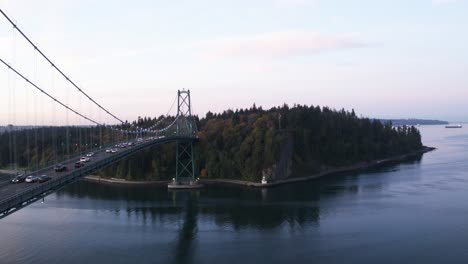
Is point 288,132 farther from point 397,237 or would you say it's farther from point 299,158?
point 397,237

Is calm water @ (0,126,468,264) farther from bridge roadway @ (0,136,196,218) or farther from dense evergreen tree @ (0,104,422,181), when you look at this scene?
dense evergreen tree @ (0,104,422,181)

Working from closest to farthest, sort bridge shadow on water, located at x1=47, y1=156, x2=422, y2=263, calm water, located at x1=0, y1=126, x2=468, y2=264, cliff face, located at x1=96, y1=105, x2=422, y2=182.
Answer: calm water, located at x1=0, y1=126, x2=468, y2=264, bridge shadow on water, located at x1=47, y1=156, x2=422, y2=263, cliff face, located at x1=96, y1=105, x2=422, y2=182

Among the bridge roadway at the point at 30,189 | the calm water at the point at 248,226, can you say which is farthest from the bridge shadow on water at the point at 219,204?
the bridge roadway at the point at 30,189

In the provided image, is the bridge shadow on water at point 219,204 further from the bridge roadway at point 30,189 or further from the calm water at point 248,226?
the bridge roadway at point 30,189

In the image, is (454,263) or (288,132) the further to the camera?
(288,132)

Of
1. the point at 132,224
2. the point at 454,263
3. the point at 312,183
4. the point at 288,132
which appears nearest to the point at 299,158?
the point at 288,132

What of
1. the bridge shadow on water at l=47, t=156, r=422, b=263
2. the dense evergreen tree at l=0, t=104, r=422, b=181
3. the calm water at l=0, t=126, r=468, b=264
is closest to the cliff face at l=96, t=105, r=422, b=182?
the dense evergreen tree at l=0, t=104, r=422, b=181
